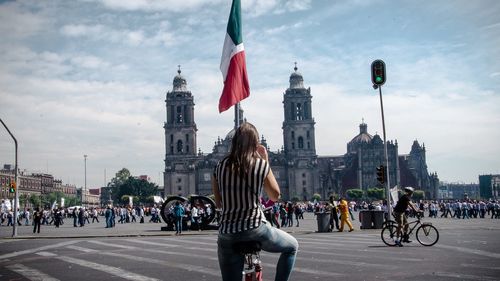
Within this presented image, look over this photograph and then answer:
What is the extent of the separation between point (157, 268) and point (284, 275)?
5894 millimetres

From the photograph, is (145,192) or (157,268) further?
(145,192)

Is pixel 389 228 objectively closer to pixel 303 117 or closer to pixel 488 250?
pixel 488 250

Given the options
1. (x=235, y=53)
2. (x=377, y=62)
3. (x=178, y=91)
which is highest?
(x=178, y=91)

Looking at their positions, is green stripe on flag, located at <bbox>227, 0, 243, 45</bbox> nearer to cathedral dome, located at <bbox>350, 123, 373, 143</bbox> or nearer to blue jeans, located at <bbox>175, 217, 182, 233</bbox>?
blue jeans, located at <bbox>175, 217, 182, 233</bbox>

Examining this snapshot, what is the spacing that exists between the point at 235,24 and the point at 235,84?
1.27m

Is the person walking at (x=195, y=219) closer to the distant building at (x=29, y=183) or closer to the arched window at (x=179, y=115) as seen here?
the arched window at (x=179, y=115)

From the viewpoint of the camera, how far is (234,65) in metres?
8.52

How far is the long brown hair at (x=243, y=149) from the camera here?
3.85 meters

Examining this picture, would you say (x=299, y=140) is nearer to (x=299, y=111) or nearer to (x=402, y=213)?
(x=299, y=111)

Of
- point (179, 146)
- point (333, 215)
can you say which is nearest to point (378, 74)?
point (333, 215)

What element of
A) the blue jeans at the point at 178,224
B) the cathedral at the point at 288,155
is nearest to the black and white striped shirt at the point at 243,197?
the blue jeans at the point at 178,224

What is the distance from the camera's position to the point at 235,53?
8.59 meters

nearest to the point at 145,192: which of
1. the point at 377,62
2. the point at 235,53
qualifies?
the point at 377,62

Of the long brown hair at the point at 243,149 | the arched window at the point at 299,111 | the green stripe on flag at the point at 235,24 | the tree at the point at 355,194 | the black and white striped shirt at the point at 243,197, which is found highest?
the arched window at the point at 299,111
